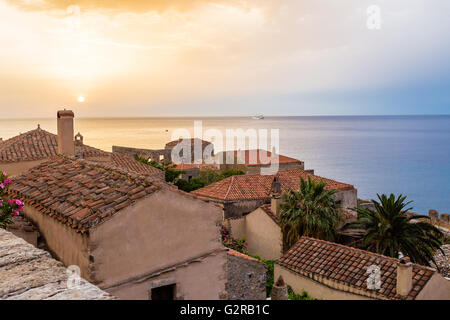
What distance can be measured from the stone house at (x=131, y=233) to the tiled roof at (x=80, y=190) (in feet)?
0.06

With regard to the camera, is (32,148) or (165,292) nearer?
(165,292)

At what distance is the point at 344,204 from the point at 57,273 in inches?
1185

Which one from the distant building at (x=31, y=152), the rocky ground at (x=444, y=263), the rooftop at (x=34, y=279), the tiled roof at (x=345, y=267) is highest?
the distant building at (x=31, y=152)

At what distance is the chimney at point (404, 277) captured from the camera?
1244 centimetres

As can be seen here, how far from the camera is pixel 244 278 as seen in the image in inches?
558

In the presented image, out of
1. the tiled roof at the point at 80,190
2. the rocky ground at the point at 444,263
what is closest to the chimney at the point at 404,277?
the tiled roof at the point at 80,190

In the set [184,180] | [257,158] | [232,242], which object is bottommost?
[232,242]

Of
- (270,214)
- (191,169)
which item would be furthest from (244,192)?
(191,169)

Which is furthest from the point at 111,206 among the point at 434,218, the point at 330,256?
the point at 434,218

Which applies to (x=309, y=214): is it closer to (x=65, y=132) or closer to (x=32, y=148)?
(x=65, y=132)

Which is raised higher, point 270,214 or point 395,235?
point 270,214

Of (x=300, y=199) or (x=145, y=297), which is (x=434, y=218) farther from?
(x=145, y=297)

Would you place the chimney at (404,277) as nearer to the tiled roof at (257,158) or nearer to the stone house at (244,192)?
the stone house at (244,192)

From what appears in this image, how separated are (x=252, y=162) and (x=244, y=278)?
36.7 m
